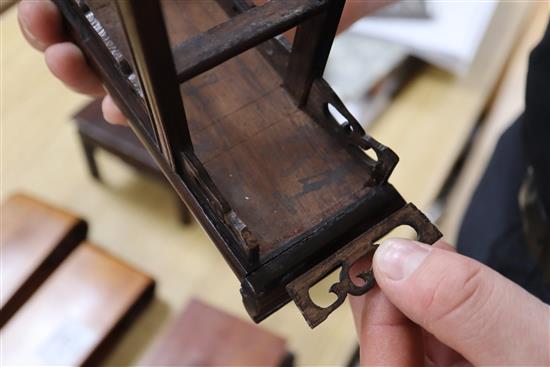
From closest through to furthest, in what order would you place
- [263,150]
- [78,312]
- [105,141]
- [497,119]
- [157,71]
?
[157,71] < [263,150] < [78,312] < [105,141] < [497,119]

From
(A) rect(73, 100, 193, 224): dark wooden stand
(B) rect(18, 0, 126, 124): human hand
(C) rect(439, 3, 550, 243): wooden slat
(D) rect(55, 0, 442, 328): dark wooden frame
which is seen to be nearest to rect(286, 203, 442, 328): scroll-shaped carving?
(D) rect(55, 0, 442, 328): dark wooden frame

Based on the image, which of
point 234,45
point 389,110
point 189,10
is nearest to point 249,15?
point 234,45

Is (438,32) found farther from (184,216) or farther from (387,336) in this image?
(387,336)

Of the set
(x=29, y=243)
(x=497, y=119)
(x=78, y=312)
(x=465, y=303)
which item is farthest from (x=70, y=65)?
(x=497, y=119)

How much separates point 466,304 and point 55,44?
0.44m

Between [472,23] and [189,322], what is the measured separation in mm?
748

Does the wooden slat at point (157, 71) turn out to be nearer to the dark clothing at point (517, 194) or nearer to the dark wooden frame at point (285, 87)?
the dark wooden frame at point (285, 87)

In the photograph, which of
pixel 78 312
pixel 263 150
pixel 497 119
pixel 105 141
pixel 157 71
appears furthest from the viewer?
pixel 497 119

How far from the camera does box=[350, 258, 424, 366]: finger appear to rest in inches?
16.3

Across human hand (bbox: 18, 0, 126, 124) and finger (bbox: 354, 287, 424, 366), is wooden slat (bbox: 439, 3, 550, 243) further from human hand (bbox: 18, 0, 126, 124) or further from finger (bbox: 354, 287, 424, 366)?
human hand (bbox: 18, 0, 126, 124)

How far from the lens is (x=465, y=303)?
0.36 metres

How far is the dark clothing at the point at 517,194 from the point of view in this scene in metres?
0.59

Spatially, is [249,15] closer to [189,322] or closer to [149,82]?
[149,82]

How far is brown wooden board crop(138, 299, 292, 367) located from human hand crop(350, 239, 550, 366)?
29 centimetres
